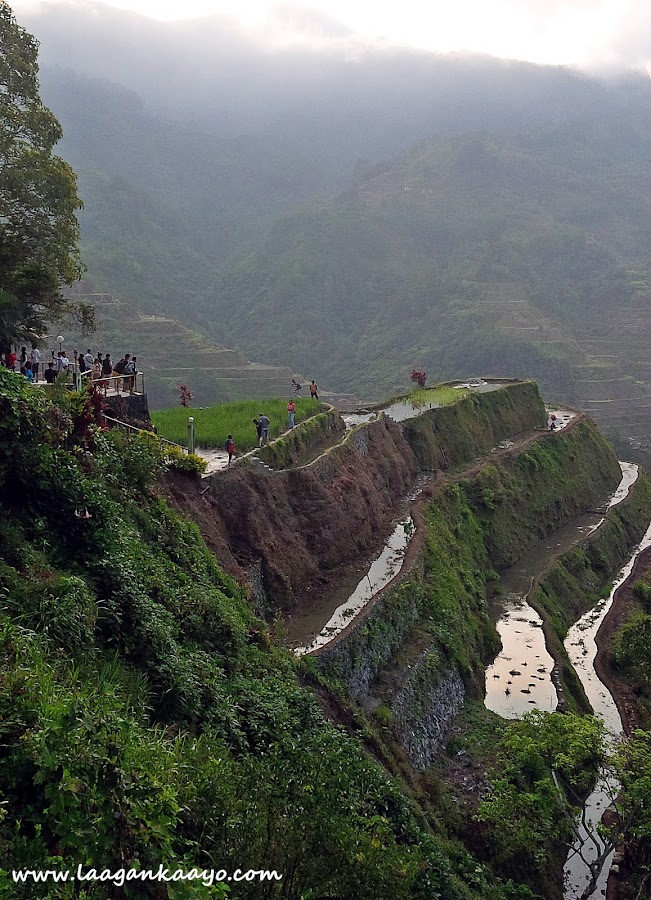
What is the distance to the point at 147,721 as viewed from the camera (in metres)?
8.42

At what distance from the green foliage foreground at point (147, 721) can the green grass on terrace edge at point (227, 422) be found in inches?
284

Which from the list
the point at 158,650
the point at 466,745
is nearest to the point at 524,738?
the point at 466,745

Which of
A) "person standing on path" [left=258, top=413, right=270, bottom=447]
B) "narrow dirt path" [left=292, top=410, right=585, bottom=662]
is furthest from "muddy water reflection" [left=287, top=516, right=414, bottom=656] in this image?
"person standing on path" [left=258, top=413, right=270, bottom=447]

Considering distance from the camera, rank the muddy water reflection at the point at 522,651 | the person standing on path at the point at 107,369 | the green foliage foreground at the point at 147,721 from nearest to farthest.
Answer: the green foliage foreground at the point at 147,721 < the person standing on path at the point at 107,369 < the muddy water reflection at the point at 522,651

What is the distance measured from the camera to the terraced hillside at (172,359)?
6669 centimetres

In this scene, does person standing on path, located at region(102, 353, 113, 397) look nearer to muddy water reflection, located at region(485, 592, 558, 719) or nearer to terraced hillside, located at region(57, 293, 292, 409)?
muddy water reflection, located at region(485, 592, 558, 719)

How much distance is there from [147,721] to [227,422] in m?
14.9

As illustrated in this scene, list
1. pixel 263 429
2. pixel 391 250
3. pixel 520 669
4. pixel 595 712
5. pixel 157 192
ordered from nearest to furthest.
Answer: pixel 595 712 < pixel 520 669 < pixel 263 429 < pixel 391 250 < pixel 157 192

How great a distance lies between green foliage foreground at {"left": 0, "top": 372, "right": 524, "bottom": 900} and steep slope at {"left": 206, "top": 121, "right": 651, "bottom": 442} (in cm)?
7351

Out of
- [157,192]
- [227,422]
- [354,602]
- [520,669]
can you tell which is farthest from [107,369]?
[157,192]

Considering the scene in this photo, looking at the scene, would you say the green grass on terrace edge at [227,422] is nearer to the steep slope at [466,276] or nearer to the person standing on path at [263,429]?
the person standing on path at [263,429]

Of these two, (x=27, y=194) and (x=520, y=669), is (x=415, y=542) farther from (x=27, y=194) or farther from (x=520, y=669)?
(x=27, y=194)

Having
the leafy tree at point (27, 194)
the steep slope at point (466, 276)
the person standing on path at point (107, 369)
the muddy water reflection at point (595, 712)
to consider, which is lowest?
the muddy water reflection at point (595, 712)

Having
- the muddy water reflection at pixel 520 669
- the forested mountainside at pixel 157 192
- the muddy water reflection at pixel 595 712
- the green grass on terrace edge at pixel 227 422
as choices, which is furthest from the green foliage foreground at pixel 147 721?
the forested mountainside at pixel 157 192
